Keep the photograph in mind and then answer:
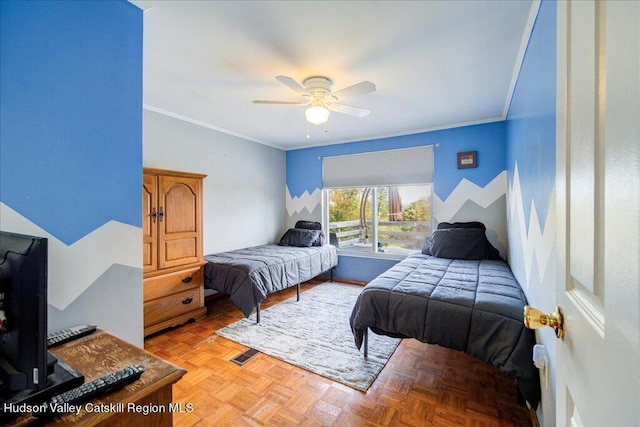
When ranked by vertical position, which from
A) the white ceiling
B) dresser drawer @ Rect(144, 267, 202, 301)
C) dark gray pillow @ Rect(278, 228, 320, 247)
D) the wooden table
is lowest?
dresser drawer @ Rect(144, 267, 202, 301)

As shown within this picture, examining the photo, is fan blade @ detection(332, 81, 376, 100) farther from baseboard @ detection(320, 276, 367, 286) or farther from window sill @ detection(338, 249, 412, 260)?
baseboard @ detection(320, 276, 367, 286)

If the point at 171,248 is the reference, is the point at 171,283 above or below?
below

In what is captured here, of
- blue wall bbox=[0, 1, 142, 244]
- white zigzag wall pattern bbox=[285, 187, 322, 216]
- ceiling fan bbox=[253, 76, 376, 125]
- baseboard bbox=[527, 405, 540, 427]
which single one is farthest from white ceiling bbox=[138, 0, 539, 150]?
baseboard bbox=[527, 405, 540, 427]

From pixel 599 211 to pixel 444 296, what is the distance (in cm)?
156

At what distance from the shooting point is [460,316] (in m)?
1.74

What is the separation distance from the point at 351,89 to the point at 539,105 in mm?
1172

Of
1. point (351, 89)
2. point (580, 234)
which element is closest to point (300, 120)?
point (351, 89)

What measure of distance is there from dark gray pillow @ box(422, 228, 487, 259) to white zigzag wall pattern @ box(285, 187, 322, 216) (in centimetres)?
207

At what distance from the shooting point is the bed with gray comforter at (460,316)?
155cm

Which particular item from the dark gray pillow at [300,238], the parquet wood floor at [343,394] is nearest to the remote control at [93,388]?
the parquet wood floor at [343,394]

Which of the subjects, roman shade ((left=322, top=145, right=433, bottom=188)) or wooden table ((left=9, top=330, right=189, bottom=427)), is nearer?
wooden table ((left=9, top=330, right=189, bottom=427))

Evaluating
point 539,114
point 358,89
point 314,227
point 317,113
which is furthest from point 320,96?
point 314,227

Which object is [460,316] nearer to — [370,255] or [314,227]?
[370,255]

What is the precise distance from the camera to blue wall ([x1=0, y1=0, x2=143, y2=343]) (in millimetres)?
1062
